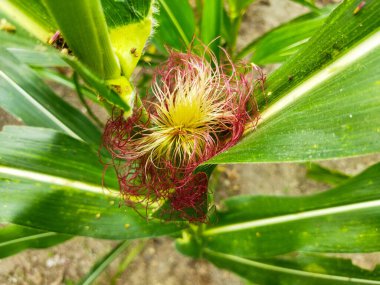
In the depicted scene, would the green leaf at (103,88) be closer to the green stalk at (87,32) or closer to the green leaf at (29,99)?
the green stalk at (87,32)

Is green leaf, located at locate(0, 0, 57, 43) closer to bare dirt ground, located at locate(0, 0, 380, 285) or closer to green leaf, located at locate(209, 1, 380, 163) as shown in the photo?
green leaf, located at locate(209, 1, 380, 163)

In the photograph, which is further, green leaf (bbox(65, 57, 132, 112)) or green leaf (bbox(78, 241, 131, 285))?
green leaf (bbox(78, 241, 131, 285))

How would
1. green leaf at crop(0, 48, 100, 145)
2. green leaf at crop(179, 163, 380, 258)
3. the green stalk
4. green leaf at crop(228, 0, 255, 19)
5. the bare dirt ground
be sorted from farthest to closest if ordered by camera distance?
1. the bare dirt ground
2. green leaf at crop(228, 0, 255, 19)
3. green leaf at crop(0, 48, 100, 145)
4. green leaf at crop(179, 163, 380, 258)
5. the green stalk

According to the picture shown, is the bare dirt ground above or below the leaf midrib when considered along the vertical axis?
below

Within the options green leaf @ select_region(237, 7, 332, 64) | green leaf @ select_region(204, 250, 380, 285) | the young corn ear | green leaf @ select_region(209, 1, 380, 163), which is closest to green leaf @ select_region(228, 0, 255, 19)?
green leaf @ select_region(237, 7, 332, 64)

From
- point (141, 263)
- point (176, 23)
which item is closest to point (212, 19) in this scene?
point (176, 23)

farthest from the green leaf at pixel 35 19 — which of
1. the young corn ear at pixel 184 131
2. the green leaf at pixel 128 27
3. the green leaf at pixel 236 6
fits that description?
the green leaf at pixel 236 6
